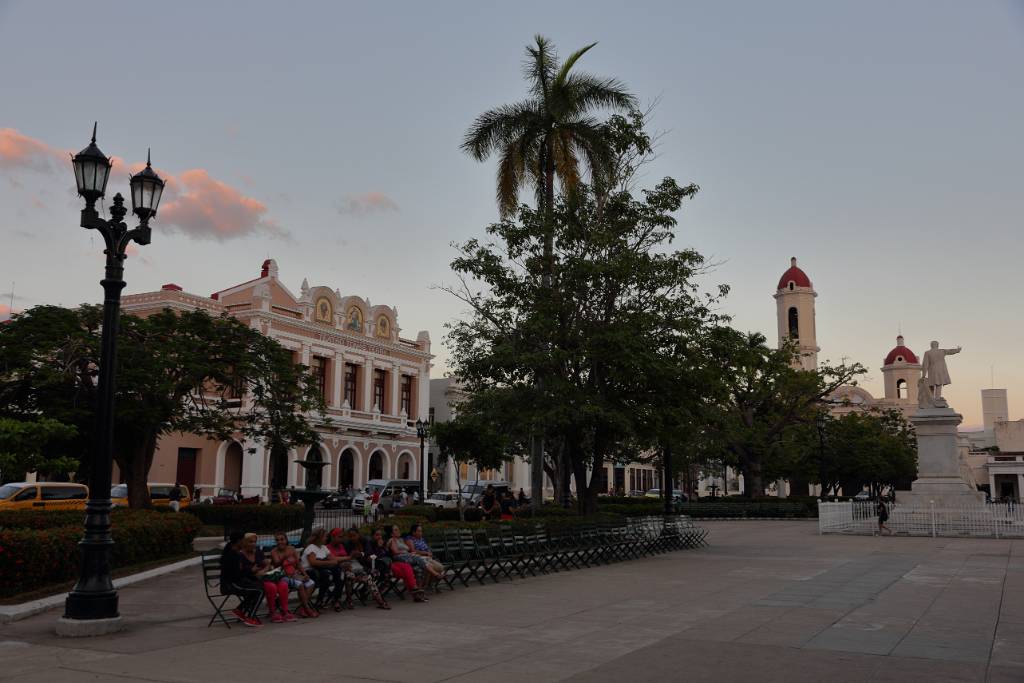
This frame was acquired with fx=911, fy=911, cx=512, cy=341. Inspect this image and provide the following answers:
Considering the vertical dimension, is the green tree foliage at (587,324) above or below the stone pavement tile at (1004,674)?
above

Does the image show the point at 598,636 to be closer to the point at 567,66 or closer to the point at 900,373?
the point at 567,66

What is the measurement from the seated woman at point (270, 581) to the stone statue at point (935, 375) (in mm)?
27577

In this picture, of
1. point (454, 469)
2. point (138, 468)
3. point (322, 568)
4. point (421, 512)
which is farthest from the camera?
point (454, 469)

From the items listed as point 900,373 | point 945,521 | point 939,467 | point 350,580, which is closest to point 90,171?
point 350,580

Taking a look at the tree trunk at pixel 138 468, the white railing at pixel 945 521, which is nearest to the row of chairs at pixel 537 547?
the white railing at pixel 945 521

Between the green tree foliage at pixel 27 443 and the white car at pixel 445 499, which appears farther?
the white car at pixel 445 499

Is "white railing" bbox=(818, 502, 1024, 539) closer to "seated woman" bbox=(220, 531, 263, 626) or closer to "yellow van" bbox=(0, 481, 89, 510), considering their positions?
"yellow van" bbox=(0, 481, 89, 510)

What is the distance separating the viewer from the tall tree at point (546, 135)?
2780 centimetres

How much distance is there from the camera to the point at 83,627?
10.5m

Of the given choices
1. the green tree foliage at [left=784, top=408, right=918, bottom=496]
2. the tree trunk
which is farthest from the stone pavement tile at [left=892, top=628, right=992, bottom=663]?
the green tree foliage at [left=784, top=408, right=918, bottom=496]

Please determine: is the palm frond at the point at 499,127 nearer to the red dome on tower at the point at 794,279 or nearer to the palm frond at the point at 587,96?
the palm frond at the point at 587,96

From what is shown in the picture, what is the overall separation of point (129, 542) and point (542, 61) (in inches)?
729

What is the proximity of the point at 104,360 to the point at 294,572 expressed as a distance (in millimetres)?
3664

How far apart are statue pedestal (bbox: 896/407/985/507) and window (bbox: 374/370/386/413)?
34.1 meters
